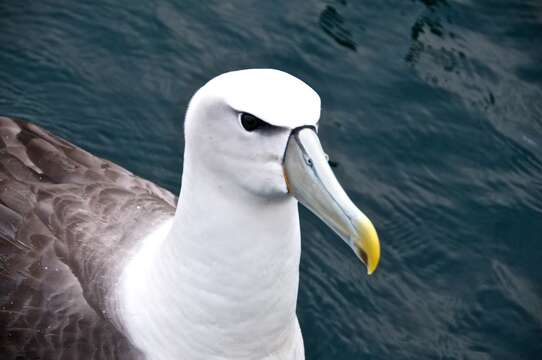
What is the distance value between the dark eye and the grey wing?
5.31ft

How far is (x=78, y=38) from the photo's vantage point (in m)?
8.90

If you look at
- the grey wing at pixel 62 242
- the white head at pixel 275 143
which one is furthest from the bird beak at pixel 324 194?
the grey wing at pixel 62 242

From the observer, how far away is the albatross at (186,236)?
14.0ft

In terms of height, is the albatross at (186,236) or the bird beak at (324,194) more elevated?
the bird beak at (324,194)

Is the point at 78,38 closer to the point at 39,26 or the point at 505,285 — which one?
the point at 39,26

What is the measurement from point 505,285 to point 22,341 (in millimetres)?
4284

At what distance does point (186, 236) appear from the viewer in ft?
16.0

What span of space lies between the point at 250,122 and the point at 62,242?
1852mm

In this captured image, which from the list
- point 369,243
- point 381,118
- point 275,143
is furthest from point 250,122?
point 381,118

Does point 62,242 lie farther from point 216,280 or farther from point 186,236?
point 216,280

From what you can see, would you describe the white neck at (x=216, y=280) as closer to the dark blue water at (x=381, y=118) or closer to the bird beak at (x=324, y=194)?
the bird beak at (x=324, y=194)

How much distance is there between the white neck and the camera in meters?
4.71

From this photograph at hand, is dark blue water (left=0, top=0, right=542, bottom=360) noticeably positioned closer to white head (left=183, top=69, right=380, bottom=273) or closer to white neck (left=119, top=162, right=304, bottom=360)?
white neck (left=119, top=162, right=304, bottom=360)

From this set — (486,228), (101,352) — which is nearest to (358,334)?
(486,228)
